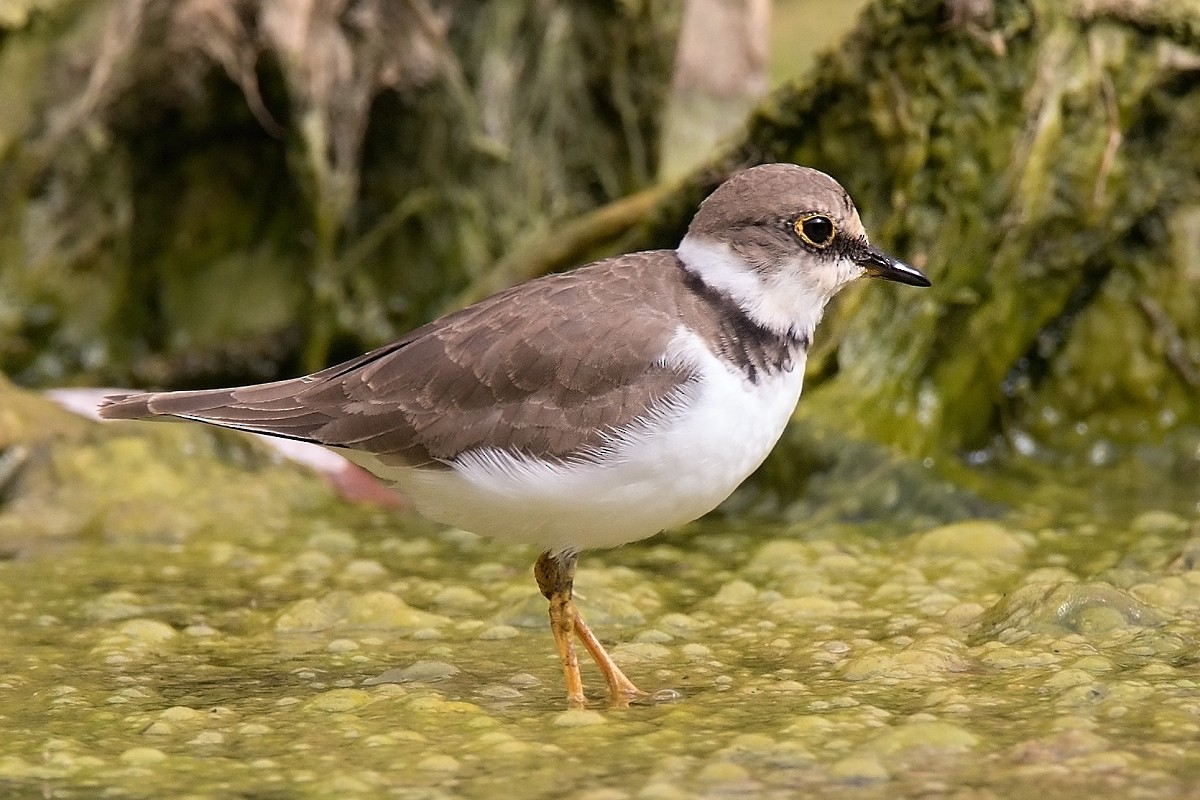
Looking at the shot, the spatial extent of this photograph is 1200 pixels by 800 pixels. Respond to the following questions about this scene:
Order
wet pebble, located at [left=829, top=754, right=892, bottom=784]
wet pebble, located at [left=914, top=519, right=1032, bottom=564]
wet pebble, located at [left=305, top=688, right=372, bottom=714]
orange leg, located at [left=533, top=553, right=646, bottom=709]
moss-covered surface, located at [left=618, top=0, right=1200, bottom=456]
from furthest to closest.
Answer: moss-covered surface, located at [left=618, top=0, right=1200, bottom=456] → wet pebble, located at [left=914, top=519, right=1032, bottom=564] → orange leg, located at [left=533, top=553, right=646, bottom=709] → wet pebble, located at [left=305, top=688, right=372, bottom=714] → wet pebble, located at [left=829, top=754, right=892, bottom=784]

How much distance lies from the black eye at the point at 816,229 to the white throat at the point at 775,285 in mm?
80

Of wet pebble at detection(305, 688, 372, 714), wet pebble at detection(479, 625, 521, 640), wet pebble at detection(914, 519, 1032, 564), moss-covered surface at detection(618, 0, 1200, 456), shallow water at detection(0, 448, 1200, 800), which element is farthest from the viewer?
moss-covered surface at detection(618, 0, 1200, 456)

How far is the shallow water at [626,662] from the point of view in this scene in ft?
11.9

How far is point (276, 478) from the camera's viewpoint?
249 inches

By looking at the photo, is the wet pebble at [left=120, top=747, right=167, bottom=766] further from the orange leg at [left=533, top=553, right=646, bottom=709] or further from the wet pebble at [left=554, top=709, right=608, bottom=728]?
the orange leg at [left=533, top=553, right=646, bottom=709]

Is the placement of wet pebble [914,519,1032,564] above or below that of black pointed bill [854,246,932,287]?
below

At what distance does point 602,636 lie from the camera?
4965mm

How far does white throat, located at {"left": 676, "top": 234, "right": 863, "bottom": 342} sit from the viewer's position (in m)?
4.32

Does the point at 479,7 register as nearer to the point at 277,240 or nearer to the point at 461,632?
the point at 277,240

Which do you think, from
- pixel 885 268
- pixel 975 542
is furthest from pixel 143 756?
pixel 975 542

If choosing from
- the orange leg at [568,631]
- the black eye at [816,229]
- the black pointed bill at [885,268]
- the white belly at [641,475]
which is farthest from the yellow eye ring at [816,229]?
the orange leg at [568,631]

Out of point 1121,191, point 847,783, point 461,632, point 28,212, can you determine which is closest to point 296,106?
point 28,212

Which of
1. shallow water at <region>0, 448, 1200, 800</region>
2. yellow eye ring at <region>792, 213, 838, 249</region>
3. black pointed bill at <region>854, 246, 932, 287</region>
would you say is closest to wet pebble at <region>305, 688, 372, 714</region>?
shallow water at <region>0, 448, 1200, 800</region>

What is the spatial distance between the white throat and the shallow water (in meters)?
1.00
